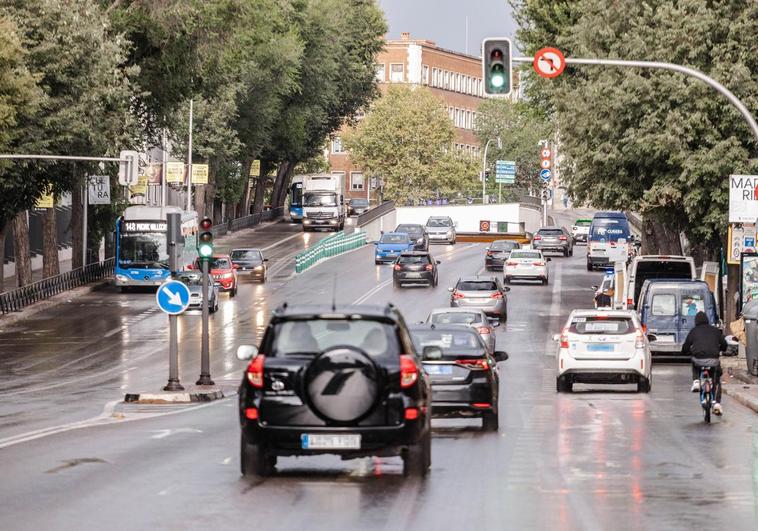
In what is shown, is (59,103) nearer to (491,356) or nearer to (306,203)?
(491,356)

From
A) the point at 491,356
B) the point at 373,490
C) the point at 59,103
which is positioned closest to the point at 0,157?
the point at 59,103

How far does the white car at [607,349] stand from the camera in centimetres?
3162

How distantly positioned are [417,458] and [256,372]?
1850 mm

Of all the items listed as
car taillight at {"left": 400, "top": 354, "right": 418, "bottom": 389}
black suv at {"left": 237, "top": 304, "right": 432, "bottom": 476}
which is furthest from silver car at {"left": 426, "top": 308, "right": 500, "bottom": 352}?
car taillight at {"left": 400, "top": 354, "right": 418, "bottom": 389}

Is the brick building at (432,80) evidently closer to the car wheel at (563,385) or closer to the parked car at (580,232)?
the parked car at (580,232)

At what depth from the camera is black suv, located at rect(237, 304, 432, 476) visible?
619 inches

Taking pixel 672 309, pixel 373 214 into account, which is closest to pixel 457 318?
pixel 672 309

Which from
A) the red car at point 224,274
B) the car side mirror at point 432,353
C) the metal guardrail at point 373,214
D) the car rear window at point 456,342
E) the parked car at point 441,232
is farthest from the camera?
the metal guardrail at point 373,214

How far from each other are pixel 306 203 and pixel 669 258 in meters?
59.4

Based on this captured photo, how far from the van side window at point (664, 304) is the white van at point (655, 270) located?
6222mm

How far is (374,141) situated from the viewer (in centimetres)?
14488

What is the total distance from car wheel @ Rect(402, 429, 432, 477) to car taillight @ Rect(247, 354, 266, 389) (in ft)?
5.30

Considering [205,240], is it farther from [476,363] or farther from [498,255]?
[498,255]

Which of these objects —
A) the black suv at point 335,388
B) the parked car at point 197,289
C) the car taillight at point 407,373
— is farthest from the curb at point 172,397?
the parked car at point 197,289
